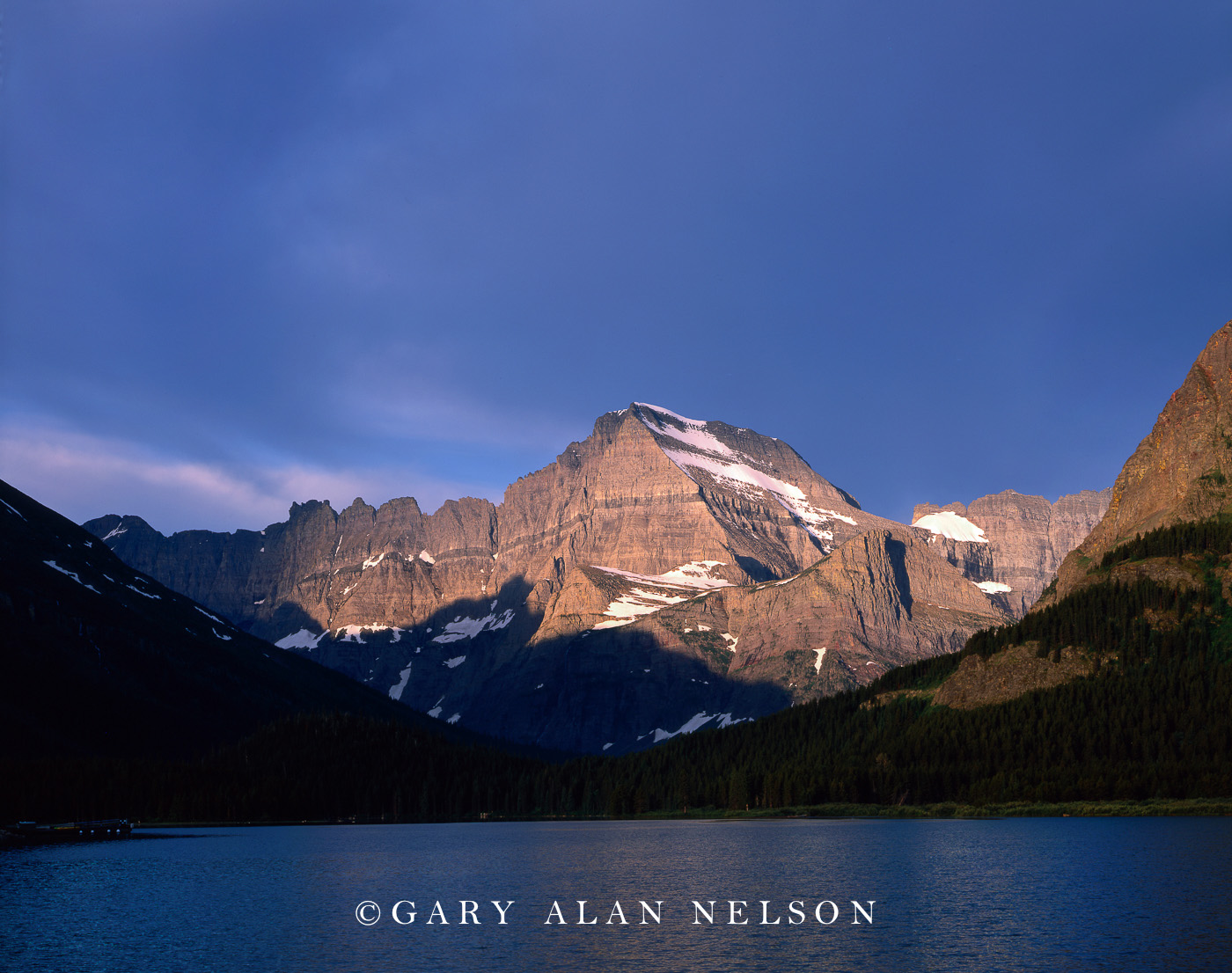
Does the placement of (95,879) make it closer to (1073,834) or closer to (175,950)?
(175,950)

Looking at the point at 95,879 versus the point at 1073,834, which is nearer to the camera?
the point at 95,879

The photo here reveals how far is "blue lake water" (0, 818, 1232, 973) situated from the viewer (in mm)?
69312

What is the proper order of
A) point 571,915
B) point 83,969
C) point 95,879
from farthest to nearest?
point 95,879, point 571,915, point 83,969

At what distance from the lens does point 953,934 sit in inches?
2965

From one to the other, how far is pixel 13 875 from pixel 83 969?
235 ft

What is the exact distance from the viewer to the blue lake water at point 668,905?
69.3 meters

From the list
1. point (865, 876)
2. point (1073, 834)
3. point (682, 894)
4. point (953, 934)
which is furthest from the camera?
point (1073, 834)

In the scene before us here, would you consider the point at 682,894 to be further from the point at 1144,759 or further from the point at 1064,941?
the point at 1144,759

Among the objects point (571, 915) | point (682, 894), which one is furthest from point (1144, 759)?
point (571, 915)

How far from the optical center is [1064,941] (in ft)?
233

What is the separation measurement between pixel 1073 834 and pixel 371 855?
327 ft

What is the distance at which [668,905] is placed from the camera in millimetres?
93312

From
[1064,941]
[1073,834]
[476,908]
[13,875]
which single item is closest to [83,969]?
[476,908]

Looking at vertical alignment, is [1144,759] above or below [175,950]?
above
